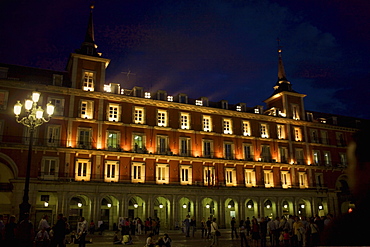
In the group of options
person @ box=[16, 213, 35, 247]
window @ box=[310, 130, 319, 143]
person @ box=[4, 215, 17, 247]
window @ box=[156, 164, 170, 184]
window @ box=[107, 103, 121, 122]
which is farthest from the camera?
window @ box=[310, 130, 319, 143]

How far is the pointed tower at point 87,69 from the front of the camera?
35719 mm

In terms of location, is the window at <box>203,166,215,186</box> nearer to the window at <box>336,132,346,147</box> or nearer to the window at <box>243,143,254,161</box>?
the window at <box>243,143,254,161</box>

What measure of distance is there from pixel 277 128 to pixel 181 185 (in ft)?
55.9

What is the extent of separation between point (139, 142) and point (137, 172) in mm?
3312

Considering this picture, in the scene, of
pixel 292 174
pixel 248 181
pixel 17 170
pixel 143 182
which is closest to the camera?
pixel 17 170

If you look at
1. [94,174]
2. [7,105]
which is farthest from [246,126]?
[7,105]

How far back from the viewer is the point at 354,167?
145cm

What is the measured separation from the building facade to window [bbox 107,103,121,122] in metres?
0.11

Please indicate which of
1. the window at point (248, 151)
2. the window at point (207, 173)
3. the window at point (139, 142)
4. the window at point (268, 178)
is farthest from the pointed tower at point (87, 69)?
the window at point (268, 178)

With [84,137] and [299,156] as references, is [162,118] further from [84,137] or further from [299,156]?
[299,156]

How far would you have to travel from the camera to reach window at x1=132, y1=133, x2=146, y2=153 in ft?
119

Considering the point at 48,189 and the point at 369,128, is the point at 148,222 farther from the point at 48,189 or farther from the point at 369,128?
the point at 369,128

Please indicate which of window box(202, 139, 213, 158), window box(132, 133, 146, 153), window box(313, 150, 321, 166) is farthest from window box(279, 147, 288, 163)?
window box(132, 133, 146, 153)

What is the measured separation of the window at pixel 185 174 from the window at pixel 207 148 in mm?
2868
